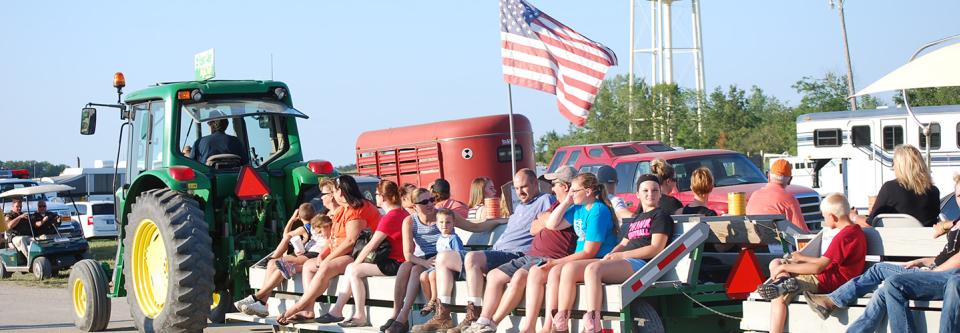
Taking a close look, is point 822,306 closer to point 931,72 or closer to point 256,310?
point 931,72

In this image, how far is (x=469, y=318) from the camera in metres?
9.09

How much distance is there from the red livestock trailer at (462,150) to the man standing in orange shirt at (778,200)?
613 inches

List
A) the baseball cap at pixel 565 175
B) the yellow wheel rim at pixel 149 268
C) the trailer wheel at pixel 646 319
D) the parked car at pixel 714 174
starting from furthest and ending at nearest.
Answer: the parked car at pixel 714 174 < the yellow wheel rim at pixel 149 268 < the baseball cap at pixel 565 175 < the trailer wheel at pixel 646 319

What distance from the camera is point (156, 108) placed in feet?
40.0

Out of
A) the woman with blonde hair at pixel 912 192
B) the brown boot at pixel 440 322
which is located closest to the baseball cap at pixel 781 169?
the woman with blonde hair at pixel 912 192

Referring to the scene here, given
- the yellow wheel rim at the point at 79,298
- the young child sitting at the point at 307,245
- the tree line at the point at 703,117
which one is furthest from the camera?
the tree line at the point at 703,117

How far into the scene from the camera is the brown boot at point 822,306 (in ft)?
24.5

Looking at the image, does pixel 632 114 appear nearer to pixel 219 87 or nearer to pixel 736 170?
pixel 736 170

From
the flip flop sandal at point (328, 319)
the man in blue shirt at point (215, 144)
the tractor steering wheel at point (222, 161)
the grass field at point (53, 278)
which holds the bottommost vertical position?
the grass field at point (53, 278)

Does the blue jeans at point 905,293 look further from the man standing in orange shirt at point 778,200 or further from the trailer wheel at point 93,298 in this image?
the trailer wheel at point 93,298

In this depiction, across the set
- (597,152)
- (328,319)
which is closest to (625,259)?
(328,319)

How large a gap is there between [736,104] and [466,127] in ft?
117

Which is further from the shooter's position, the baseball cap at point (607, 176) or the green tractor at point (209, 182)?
the green tractor at point (209, 182)

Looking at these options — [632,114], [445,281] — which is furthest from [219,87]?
[632,114]
